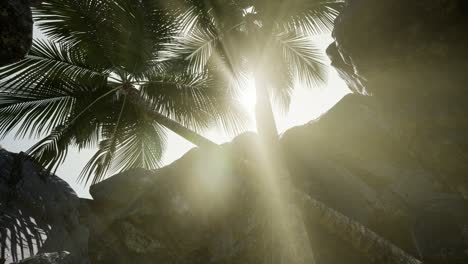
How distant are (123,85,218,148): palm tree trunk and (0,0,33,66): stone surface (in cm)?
319

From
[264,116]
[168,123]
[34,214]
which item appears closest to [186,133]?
[168,123]

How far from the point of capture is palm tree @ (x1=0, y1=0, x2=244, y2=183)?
457 cm

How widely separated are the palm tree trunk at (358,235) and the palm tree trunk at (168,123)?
2074 mm

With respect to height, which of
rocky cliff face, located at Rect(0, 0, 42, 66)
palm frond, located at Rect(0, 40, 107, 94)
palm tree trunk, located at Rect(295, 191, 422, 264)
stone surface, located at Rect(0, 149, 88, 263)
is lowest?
palm tree trunk, located at Rect(295, 191, 422, 264)

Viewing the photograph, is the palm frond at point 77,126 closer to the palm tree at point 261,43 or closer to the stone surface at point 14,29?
Answer: the palm tree at point 261,43

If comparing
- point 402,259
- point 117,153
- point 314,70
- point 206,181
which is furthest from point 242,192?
point 314,70

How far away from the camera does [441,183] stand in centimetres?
425

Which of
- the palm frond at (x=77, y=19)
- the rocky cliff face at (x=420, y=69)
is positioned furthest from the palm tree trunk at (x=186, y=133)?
the rocky cliff face at (x=420, y=69)

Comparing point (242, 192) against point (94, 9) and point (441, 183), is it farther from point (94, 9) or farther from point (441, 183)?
point (94, 9)

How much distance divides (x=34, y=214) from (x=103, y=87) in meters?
3.88

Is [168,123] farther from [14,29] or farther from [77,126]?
[14,29]

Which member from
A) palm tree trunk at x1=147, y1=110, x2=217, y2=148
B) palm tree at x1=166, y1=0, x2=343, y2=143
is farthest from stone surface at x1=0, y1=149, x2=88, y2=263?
palm tree at x1=166, y1=0, x2=343, y2=143

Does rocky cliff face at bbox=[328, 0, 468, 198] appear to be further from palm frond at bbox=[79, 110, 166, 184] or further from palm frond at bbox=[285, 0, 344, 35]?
palm frond at bbox=[79, 110, 166, 184]

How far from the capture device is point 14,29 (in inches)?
62.2
